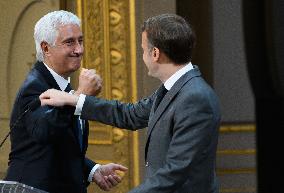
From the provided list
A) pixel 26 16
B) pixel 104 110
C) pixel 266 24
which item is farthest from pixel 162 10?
pixel 266 24

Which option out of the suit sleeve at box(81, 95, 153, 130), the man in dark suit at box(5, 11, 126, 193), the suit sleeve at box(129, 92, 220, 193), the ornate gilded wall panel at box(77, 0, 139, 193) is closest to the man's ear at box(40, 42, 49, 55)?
the man in dark suit at box(5, 11, 126, 193)

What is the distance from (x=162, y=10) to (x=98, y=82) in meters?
2.75

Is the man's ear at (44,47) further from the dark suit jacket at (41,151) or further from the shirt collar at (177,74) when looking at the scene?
the shirt collar at (177,74)

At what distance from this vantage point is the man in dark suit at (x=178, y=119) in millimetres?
3410

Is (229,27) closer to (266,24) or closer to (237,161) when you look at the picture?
(237,161)

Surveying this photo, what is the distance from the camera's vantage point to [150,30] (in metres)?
3.57

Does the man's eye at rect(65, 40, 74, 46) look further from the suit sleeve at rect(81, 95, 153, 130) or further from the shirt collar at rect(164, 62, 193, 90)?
the shirt collar at rect(164, 62, 193, 90)

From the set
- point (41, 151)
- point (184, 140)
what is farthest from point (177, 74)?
point (41, 151)

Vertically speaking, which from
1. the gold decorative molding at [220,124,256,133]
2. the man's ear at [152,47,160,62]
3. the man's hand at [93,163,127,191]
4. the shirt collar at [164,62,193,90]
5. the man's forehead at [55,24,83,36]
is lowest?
the gold decorative molding at [220,124,256,133]

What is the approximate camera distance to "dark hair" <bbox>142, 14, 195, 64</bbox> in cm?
352

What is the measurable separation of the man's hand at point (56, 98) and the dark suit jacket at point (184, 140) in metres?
0.40

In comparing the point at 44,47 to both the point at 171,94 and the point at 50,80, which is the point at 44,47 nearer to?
the point at 50,80

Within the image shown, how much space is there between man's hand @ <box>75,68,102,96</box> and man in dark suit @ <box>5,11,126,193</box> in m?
0.02

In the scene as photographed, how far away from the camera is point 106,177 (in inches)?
169
